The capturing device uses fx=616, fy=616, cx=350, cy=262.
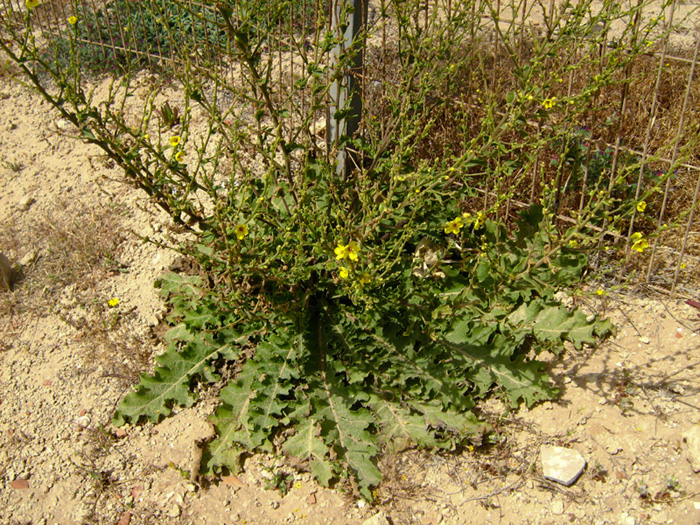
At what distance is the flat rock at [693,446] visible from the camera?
2.74 m

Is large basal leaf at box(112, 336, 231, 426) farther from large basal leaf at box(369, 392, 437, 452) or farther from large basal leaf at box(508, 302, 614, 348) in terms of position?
large basal leaf at box(508, 302, 614, 348)

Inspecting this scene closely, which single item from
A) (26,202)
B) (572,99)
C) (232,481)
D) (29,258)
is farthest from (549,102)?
(26,202)

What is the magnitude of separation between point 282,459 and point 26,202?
3200 millimetres

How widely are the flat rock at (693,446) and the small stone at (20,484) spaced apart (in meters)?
3.18

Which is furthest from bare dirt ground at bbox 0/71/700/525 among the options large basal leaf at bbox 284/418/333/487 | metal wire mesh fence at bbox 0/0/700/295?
metal wire mesh fence at bbox 0/0/700/295

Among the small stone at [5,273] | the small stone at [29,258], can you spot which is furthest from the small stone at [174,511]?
the small stone at [29,258]

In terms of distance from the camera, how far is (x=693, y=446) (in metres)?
2.78

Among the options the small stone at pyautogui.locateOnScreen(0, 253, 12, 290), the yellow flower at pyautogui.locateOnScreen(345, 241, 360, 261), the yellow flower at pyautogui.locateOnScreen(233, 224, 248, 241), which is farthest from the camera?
the small stone at pyautogui.locateOnScreen(0, 253, 12, 290)

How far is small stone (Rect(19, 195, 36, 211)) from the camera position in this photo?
4.88 meters

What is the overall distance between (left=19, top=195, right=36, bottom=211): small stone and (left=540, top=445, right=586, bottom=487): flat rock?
166 inches

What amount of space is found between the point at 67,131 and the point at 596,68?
441 centimetres

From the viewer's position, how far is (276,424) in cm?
311

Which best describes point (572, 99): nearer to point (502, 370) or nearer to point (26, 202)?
point (502, 370)

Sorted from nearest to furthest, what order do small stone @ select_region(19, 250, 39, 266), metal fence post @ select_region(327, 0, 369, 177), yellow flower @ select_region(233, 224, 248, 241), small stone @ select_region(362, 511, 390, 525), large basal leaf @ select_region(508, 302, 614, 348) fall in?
yellow flower @ select_region(233, 224, 248, 241)
small stone @ select_region(362, 511, 390, 525)
large basal leaf @ select_region(508, 302, 614, 348)
metal fence post @ select_region(327, 0, 369, 177)
small stone @ select_region(19, 250, 39, 266)
